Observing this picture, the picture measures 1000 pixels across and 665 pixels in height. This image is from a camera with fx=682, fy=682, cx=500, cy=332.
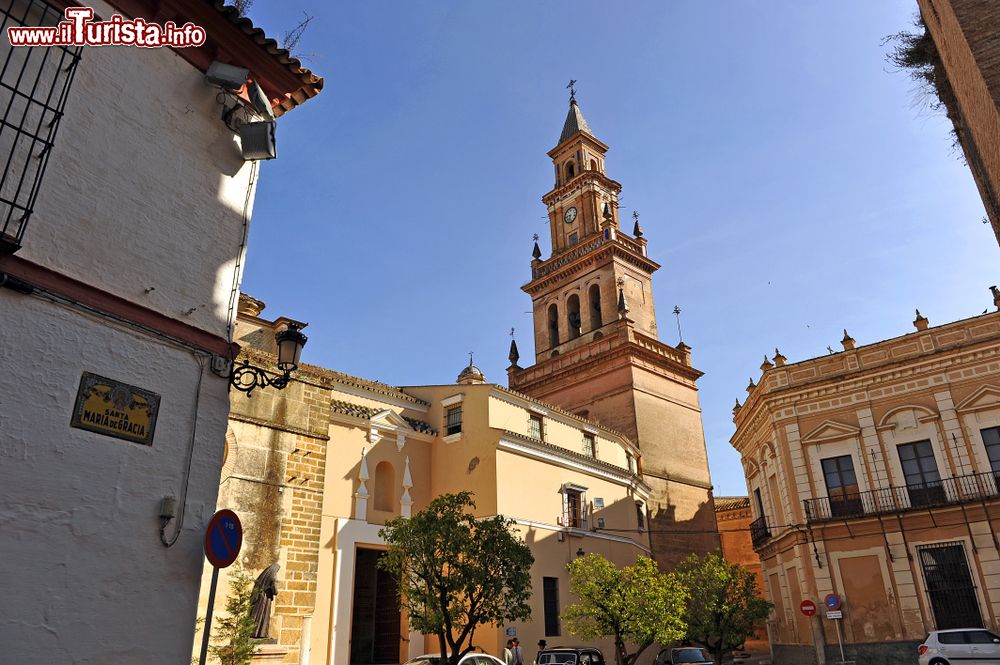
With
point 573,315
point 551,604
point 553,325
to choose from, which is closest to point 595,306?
point 573,315

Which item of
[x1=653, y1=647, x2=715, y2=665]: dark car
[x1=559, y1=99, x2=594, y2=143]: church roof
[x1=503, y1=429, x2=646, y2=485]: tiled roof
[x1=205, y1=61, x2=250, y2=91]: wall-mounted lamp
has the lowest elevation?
[x1=653, y1=647, x2=715, y2=665]: dark car

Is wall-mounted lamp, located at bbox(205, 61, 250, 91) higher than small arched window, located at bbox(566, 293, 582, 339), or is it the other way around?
small arched window, located at bbox(566, 293, 582, 339)

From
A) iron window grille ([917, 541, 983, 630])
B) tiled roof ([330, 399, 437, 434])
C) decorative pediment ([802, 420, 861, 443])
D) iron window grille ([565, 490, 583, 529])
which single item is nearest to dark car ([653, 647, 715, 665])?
iron window grille ([565, 490, 583, 529])

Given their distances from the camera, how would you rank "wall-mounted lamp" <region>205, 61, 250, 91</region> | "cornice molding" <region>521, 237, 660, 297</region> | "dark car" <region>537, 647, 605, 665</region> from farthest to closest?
"cornice molding" <region>521, 237, 660, 297</region> < "dark car" <region>537, 647, 605, 665</region> < "wall-mounted lamp" <region>205, 61, 250, 91</region>

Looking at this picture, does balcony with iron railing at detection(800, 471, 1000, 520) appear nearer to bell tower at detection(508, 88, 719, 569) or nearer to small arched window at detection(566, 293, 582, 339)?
bell tower at detection(508, 88, 719, 569)

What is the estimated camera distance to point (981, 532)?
20859 mm

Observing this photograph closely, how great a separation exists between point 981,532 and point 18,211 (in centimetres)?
2513

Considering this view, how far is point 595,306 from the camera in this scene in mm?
38406

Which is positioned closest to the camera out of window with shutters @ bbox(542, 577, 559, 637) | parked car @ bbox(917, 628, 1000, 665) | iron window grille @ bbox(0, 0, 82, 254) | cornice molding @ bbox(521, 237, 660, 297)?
iron window grille @ bbox(0, 0, 82, 254)

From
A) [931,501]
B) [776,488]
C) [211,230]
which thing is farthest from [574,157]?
Result: [211,230]

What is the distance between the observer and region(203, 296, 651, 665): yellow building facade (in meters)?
12.7

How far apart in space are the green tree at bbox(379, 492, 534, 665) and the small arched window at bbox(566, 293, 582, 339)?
24.0 meters

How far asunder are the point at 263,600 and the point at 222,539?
6472 millimetres

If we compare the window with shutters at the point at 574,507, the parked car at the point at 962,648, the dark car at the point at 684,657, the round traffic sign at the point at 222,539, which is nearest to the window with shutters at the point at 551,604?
the window with shutters at the point at 574,507
